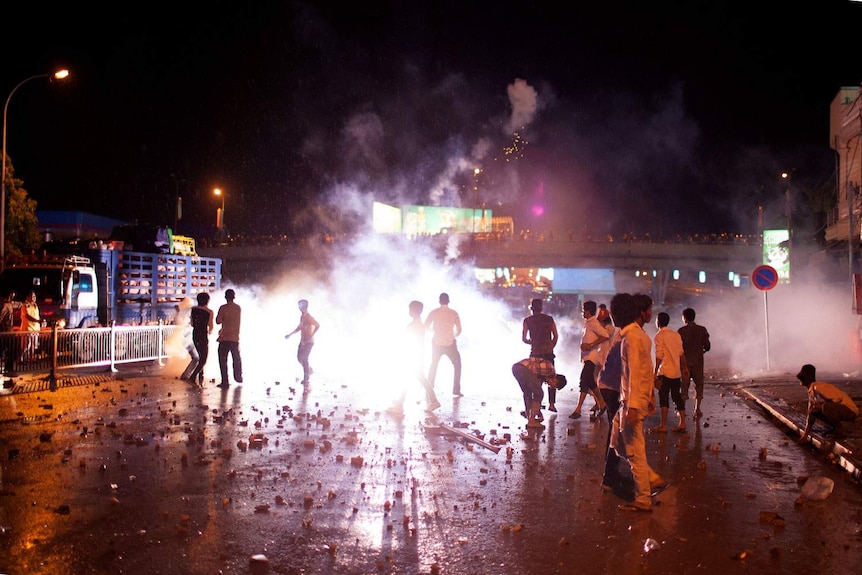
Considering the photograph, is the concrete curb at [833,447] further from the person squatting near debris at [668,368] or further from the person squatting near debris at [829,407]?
the person squatting near debris at [668,368]

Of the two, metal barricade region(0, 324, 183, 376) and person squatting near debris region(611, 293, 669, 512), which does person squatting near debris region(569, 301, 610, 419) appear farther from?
metal barricade region(0, 324, 183, 376)

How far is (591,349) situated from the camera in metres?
10.0

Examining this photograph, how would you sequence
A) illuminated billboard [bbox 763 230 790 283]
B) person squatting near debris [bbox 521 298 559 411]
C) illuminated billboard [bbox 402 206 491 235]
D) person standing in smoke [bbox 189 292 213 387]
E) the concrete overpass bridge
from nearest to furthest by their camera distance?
1. person squatting near debris [bbox 521 298 559 411]
2. person standing in smoke [bbox 189 292 213 387]
3. illuminated billboard [bbox 763 230 790 283]
4. the concrete overpass bridge
5. illuminated billboard [bbox 402 206 491 235]

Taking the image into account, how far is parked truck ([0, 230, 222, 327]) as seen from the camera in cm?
1672

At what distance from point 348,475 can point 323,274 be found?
36106mm

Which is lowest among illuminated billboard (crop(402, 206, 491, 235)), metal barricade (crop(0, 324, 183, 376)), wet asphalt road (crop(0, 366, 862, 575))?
wet asphalt road (crop(0, 366, 862, 575))

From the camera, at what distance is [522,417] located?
33.5ft

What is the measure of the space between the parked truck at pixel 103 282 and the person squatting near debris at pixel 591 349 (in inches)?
439

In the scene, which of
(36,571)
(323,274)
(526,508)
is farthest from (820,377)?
(323,274)

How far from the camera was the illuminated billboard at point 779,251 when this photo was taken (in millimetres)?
34344

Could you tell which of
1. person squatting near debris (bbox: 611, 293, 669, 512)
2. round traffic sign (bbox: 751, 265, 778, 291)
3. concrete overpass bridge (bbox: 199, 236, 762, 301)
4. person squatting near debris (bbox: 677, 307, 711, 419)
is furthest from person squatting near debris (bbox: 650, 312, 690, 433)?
concrete overpass bridge (bbox: 199, 236, 762, 301)

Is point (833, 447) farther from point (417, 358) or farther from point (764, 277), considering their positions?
point (764, 277)

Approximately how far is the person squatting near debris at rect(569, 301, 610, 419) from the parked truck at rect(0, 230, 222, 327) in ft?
36.6

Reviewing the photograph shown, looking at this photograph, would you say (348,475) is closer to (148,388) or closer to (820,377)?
(148,388)
